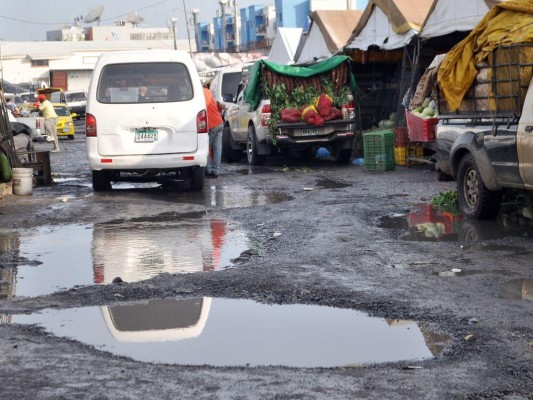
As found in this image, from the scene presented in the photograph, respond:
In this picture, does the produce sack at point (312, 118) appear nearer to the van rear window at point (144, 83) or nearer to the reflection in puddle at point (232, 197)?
the reflection in puddle at point (232, 197)

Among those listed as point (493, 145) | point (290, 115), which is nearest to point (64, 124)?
point (290, 115)

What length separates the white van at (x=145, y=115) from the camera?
14578mm

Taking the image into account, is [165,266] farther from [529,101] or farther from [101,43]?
[101,43]

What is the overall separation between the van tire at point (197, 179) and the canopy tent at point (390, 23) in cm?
662

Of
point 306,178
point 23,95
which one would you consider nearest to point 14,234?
point 306,178

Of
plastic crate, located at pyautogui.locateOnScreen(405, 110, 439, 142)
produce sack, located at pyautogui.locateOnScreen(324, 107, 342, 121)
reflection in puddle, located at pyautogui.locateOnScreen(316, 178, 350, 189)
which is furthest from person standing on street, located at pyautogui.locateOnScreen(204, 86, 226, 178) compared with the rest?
plastic crate, located at pyautogui.locateOnScreen(405, 110, 439, 142)

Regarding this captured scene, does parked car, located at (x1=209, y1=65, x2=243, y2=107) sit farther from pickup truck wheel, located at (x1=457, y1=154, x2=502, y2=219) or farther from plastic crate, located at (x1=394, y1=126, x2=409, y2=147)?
pickup truck wheel, located at (x1=457, y1=154, x2=502, y2=219)

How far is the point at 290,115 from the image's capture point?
63.6ft

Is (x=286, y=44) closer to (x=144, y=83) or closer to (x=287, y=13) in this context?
(x=144, y=83)

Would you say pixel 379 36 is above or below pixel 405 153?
above

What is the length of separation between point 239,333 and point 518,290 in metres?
2.33

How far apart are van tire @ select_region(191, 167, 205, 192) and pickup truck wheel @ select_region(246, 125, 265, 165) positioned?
535 cm

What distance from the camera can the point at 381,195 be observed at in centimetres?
1392

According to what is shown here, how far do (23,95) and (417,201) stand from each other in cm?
5647
